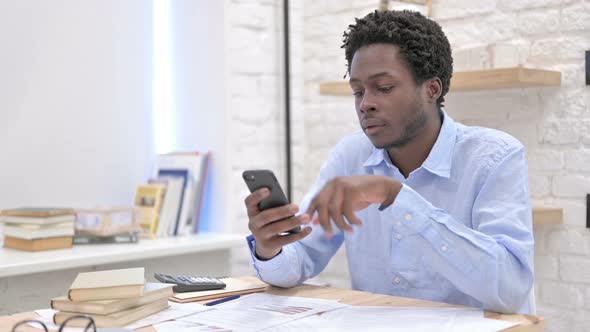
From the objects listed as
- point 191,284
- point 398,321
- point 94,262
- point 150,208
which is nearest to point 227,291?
point 191,284

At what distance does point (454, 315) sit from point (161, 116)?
1.85m

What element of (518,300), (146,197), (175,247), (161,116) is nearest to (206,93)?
(161,116)

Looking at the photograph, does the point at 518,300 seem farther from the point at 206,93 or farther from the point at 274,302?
the point at 206,93

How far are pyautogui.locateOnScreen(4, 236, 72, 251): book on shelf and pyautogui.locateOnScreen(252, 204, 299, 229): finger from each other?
1074mm

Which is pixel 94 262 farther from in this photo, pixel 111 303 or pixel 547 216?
pixel 547 216

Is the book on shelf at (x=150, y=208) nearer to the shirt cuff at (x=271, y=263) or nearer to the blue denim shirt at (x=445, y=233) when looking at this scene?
the blue denim shirt at (x=445, y=233)

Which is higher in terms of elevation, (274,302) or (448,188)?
(448,188)

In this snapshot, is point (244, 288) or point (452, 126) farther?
point (452, 126)

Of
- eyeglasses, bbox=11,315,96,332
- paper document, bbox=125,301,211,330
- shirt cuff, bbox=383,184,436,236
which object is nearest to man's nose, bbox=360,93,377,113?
shirt cuff, bbox=383,184,436,236

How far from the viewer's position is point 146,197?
270cm

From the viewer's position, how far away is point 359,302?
1.47m

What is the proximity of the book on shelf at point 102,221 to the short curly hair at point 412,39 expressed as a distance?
1.10 m

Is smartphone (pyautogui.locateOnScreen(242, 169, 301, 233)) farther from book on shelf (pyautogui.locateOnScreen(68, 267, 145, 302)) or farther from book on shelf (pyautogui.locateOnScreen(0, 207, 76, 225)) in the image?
book on shelf (pyautogui.locateOnScreen(0, 207, 76, 225))

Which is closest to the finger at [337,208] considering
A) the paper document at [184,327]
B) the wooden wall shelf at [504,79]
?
the paper document at [184,327]
